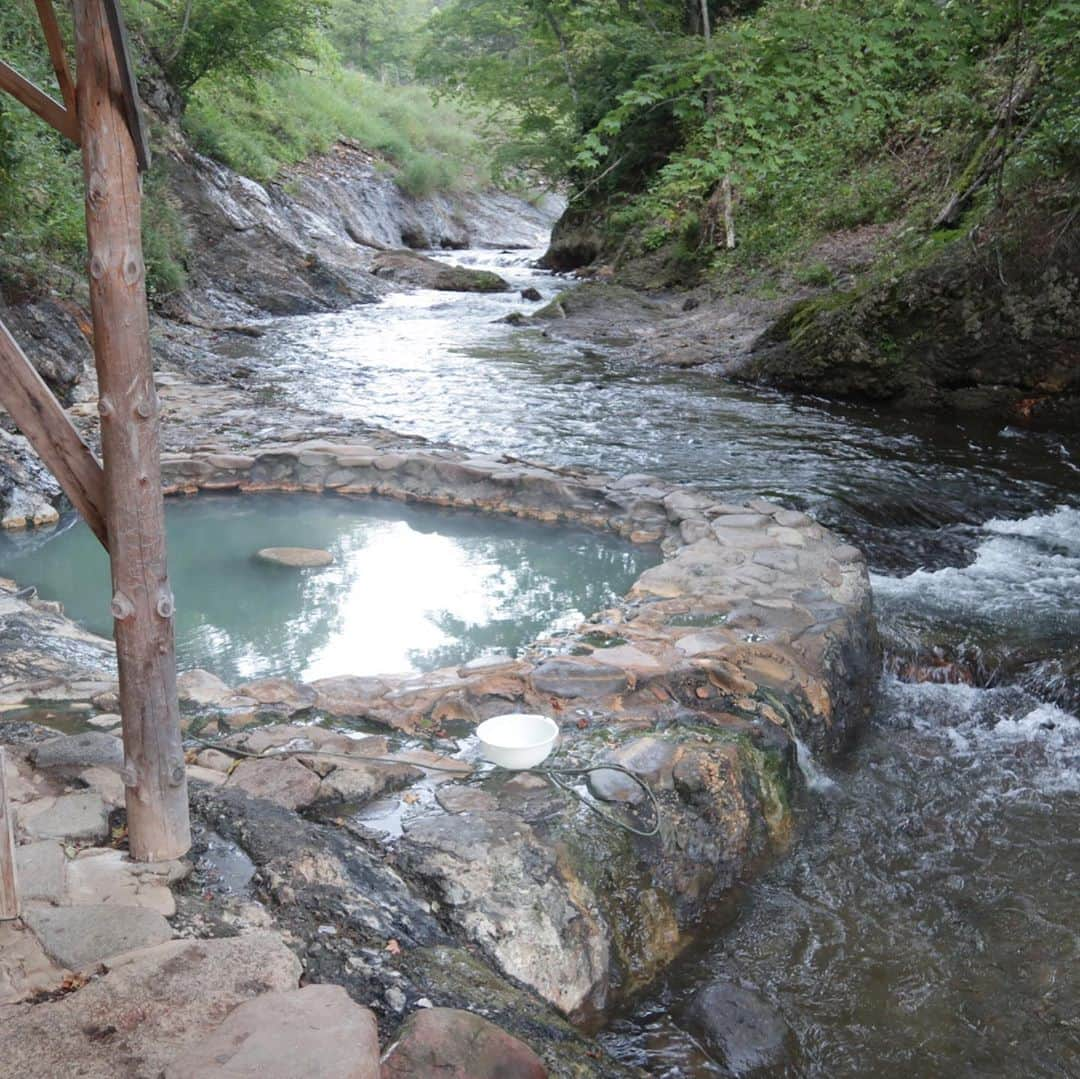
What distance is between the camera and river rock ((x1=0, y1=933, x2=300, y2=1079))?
5.50 ft

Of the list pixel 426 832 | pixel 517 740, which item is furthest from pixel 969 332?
pixel 426 832

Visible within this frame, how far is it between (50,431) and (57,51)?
2.51 feet

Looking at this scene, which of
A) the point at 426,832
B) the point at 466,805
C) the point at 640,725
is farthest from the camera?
the point at 640,725

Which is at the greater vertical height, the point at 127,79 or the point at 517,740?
the point at 127,79

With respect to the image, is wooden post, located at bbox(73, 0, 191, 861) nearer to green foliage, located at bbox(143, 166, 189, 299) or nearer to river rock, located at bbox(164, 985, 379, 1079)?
river rock, located at bbox(164, 985, 379, 1079)

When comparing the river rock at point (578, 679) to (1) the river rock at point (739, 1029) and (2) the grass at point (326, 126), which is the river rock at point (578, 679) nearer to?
(1) the river rock at point (739, 1029)

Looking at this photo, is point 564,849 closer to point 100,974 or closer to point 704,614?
point 100,974

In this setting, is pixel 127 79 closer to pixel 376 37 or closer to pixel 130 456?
pixel 130 456

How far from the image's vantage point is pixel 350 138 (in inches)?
898

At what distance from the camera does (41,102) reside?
6.52ft

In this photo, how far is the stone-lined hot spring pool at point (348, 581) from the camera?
13.2 feet

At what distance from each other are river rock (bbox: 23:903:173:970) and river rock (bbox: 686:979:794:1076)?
1.26 meters

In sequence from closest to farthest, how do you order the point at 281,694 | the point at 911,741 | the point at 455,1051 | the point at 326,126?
the point at 455,1051 → the point at 281,694 → the point at 911,741 → the point at 326,126

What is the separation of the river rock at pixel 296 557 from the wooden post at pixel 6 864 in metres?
2.87
